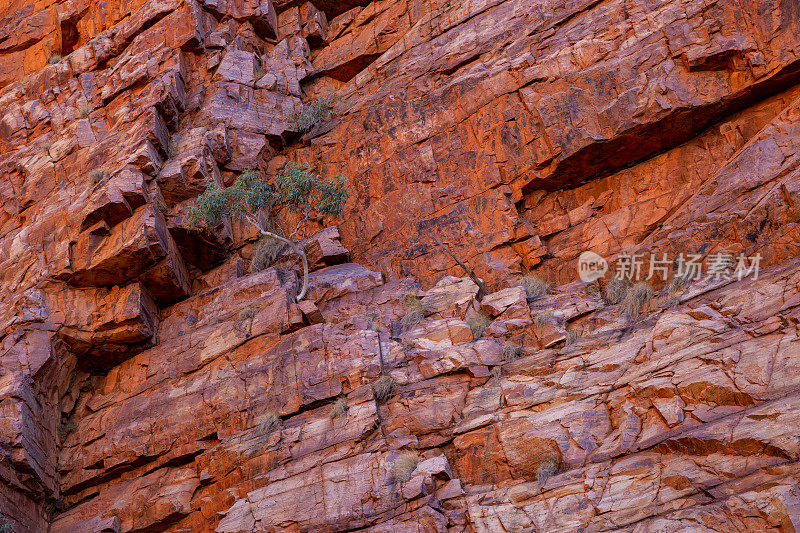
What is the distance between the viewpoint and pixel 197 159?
67.7ft

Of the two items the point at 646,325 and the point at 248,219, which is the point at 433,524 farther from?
the point at 248,219

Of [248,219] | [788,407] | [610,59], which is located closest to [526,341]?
[788,407]

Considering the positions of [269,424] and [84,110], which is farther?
[84,110]

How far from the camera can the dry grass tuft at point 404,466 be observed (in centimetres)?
1284

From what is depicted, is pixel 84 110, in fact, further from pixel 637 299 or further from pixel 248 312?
pixel 637 299

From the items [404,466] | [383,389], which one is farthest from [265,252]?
[404,466]

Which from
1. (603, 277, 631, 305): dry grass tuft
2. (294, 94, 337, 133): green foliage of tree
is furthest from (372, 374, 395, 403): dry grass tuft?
(294, 94, 337, 133): green foliage of tree

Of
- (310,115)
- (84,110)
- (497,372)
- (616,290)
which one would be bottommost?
(616,290)

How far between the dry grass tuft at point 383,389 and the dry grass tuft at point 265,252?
6.73 metres

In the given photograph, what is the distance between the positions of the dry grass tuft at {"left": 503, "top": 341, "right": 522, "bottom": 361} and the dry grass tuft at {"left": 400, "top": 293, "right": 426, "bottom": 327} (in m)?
2.35

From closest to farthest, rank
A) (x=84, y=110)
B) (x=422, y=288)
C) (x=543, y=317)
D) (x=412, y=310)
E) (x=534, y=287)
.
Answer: (x=543, y=317)
(x=412, y=310)
(x=534, y=287)
(x=422, y=288)
(x=84, y=110)

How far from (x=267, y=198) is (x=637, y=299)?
11050mm

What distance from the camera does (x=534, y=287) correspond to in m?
16.4

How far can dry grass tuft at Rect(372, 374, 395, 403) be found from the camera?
1439 centimetres
